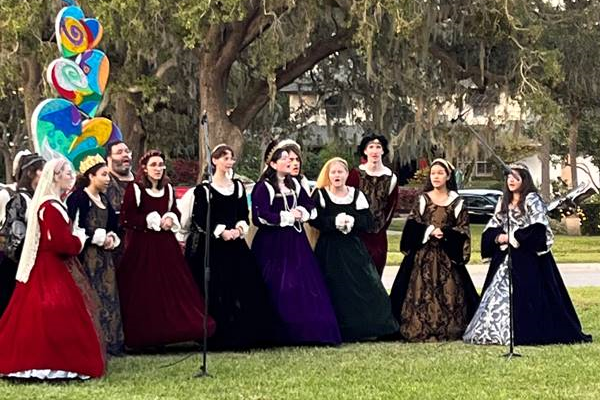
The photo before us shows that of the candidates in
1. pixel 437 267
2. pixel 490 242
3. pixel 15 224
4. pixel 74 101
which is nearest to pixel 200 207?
pixel 15 224

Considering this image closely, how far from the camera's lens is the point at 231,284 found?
8555 mm

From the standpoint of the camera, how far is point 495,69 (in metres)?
20.4

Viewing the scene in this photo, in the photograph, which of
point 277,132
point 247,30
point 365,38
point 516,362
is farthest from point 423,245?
point 277,132

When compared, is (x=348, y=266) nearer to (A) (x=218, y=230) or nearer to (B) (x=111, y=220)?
(A) (x=218, y=230)

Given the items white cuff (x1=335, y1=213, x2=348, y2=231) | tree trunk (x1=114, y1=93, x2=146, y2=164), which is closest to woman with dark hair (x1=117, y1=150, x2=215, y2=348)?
white cuff (x1=335, y1=213, x2=348, y2=231)

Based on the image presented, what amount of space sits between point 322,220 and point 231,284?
1.04 meters

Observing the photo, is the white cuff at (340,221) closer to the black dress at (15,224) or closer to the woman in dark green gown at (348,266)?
the woman in dark green gown at (348,266)

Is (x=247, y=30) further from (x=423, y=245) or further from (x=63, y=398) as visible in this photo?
(x=63, y=398)

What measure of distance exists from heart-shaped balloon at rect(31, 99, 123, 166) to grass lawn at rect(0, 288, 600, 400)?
2.38 meters

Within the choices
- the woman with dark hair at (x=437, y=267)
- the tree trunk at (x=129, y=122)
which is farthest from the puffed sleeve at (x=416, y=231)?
the tree trunk at (x=129, y=122)

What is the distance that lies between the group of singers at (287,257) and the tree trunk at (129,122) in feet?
37.6

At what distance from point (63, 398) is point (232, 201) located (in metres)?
2.57

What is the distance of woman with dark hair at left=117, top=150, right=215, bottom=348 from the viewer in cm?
838

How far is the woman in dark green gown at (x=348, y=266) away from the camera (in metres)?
9.05
